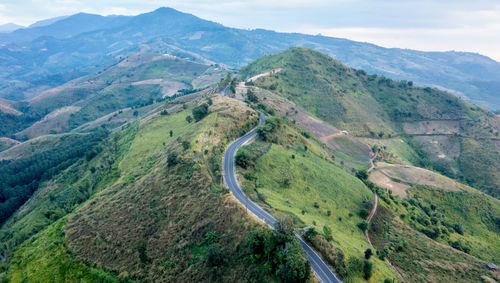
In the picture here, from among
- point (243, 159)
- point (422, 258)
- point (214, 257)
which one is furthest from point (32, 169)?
point (422, 258)

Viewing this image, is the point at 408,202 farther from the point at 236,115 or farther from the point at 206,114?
the point at 206,114

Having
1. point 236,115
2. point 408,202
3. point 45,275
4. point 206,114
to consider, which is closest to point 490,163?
point 408,202

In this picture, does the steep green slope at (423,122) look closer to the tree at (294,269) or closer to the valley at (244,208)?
the valley at (244,208)

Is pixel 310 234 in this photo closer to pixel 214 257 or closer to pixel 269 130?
pixel 214 257

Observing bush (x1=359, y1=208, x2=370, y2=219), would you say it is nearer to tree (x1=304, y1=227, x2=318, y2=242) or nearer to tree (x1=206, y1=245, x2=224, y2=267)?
tree (x1=304, y1=227, x2=318, y2=242)

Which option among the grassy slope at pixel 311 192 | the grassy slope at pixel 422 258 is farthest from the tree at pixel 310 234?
the grassy slope at pixel 422 258
